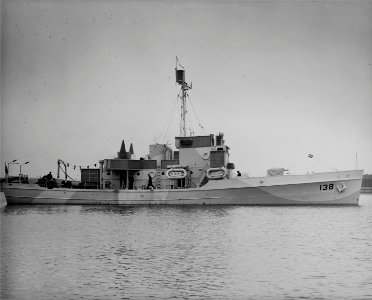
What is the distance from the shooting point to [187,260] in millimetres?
16391

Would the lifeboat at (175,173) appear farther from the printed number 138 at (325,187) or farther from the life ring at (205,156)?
the printed number 138 at (325,187)

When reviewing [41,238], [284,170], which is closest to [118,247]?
[41,238]

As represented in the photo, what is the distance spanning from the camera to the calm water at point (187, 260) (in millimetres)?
12469

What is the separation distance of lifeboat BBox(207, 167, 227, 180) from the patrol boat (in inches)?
1.8

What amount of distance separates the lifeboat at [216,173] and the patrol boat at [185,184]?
0.05 m

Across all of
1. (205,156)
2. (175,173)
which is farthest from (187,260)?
(205,156)

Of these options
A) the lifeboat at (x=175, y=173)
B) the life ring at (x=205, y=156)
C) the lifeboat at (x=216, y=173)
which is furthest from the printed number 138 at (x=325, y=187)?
the lifeboat at (x=175, y=173)

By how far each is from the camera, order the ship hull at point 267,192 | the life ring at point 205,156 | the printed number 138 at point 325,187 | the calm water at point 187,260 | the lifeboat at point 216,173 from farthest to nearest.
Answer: the life ring at point 205,156, the lifeboat at point 216,173, the printed number 138 at point 325,187, the ship hull at point 267,192, the calm water at point 187,260

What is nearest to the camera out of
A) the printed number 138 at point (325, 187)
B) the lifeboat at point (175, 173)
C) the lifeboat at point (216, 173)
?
the printed number 138 at point (325, 187)

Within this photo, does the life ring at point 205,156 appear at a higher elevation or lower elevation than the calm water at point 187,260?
higher

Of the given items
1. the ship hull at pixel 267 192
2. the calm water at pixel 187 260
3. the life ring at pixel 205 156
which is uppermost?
the life ring at pixel 205 156

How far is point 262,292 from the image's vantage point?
12289 millimetres

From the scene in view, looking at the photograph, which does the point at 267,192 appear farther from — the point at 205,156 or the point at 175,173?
the point at 175,173

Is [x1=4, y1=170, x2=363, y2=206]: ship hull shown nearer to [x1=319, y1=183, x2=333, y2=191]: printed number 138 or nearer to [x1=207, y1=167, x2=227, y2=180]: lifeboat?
[x1=319, y1=183, x2=333, y2=191]: printed number 138
